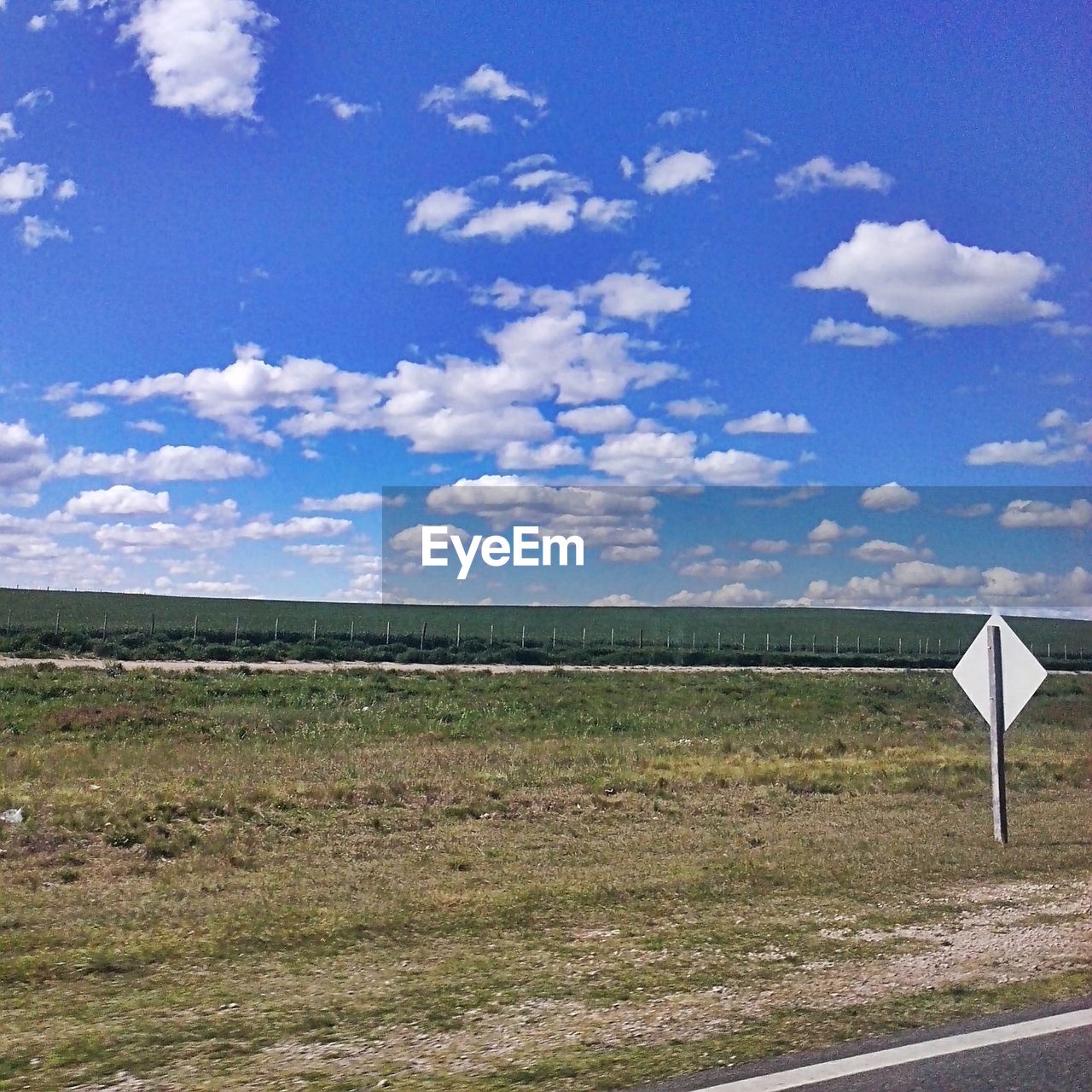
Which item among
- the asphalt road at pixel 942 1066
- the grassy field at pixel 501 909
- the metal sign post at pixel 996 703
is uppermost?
the metal sign post at pixel 996 703

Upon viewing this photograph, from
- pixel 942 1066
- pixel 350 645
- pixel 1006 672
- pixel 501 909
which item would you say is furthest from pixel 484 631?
pixel 942 1066

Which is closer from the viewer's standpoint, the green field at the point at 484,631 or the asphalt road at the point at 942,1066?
the asphalt road at the point at 942,1066

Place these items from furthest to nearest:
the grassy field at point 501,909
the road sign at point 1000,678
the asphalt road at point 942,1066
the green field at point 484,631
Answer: the green field at point 484,631 < the road sign at point 1000,678 < the grassy field at point 501,909 < the asphalt road at point 942,1066

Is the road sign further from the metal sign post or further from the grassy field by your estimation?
the grassy field

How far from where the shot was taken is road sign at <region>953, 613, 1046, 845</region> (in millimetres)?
12539

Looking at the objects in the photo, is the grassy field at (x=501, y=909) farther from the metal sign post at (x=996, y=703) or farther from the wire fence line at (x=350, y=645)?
the wire fence line at (x=350, y=645)

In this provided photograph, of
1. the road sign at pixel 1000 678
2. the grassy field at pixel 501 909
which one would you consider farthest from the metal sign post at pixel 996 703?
the grassy field at pixel 501 909

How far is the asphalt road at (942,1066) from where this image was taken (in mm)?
4891

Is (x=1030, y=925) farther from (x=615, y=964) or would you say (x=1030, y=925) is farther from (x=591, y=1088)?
(x=591, y=1088)

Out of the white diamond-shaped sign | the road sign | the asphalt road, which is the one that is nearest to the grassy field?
the asphalt road

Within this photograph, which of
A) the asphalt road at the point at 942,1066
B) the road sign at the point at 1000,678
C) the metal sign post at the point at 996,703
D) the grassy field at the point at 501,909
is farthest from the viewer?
the road sign at the point at 1000,678

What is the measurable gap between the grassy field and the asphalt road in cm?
23

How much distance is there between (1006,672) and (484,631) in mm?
102744

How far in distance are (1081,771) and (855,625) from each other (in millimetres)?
135148
